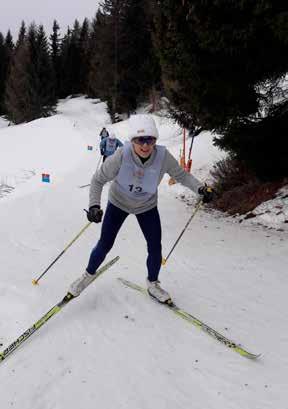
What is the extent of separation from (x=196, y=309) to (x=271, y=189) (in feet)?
16.4

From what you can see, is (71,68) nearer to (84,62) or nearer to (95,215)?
(84,62)

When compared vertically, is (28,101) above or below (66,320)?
below

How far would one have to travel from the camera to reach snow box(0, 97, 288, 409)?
9.04 feet

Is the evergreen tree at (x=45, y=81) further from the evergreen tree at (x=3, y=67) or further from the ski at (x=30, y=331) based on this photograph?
the ski at (x=30, y=331)

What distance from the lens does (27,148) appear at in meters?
24.0

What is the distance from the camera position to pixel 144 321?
3.69 meters

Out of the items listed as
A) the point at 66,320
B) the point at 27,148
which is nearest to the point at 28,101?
the point at 27,148

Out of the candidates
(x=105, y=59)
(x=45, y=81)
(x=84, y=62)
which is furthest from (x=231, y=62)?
(x=84, y=62)

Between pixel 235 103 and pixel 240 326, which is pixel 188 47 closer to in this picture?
pixel 235 103

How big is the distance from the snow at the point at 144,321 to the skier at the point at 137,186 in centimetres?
53

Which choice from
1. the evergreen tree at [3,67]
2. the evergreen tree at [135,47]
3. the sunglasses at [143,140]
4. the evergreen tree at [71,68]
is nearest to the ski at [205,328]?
the sunglasses at [143,140]

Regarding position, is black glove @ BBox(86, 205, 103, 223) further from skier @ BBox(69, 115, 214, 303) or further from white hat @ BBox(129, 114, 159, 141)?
white hat @ BBox(129, 114, 159, 141)

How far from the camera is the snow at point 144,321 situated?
2756 millimetres

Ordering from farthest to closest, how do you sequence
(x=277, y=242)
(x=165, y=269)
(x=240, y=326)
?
1. (x=277, y=242)
2. (x=165, y=269)
3. (x=240, y=326)
